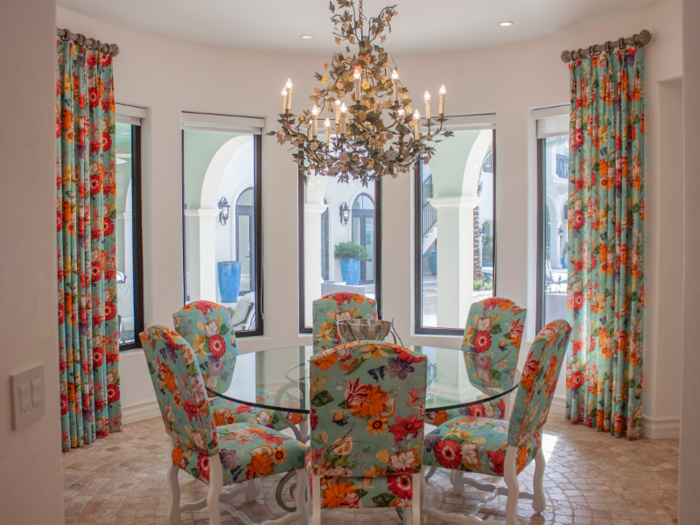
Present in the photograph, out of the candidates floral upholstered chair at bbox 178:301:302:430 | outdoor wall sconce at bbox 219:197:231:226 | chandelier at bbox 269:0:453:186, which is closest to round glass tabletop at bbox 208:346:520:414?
floral upholstered chair at bbox 178:301:302:430

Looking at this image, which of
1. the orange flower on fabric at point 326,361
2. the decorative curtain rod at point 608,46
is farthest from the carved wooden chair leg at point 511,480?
the decorative curtain rod at point 608,46

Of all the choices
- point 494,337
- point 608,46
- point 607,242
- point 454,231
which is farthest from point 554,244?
point 494,337

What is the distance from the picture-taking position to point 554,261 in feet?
15.3

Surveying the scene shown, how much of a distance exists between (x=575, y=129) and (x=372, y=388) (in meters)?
3.07

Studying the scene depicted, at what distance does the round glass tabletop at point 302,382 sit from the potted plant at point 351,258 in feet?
5.70

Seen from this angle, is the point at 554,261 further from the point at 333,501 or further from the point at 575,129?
the point at 333,501

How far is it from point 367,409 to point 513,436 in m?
0.73

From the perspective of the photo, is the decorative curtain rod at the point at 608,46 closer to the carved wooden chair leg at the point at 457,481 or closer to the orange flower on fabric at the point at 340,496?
the carved wooden chair leg at the point at 457,481

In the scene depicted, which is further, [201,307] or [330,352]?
[201,307]

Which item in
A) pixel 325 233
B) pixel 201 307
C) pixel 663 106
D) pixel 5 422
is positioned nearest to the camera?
pixel 5 422

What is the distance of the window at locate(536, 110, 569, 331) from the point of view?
4582 mm

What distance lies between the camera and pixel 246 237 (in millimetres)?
4961

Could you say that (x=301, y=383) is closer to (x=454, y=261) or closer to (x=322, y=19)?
(x=322, y=19)

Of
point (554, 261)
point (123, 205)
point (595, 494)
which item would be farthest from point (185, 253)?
point (595, 494)
